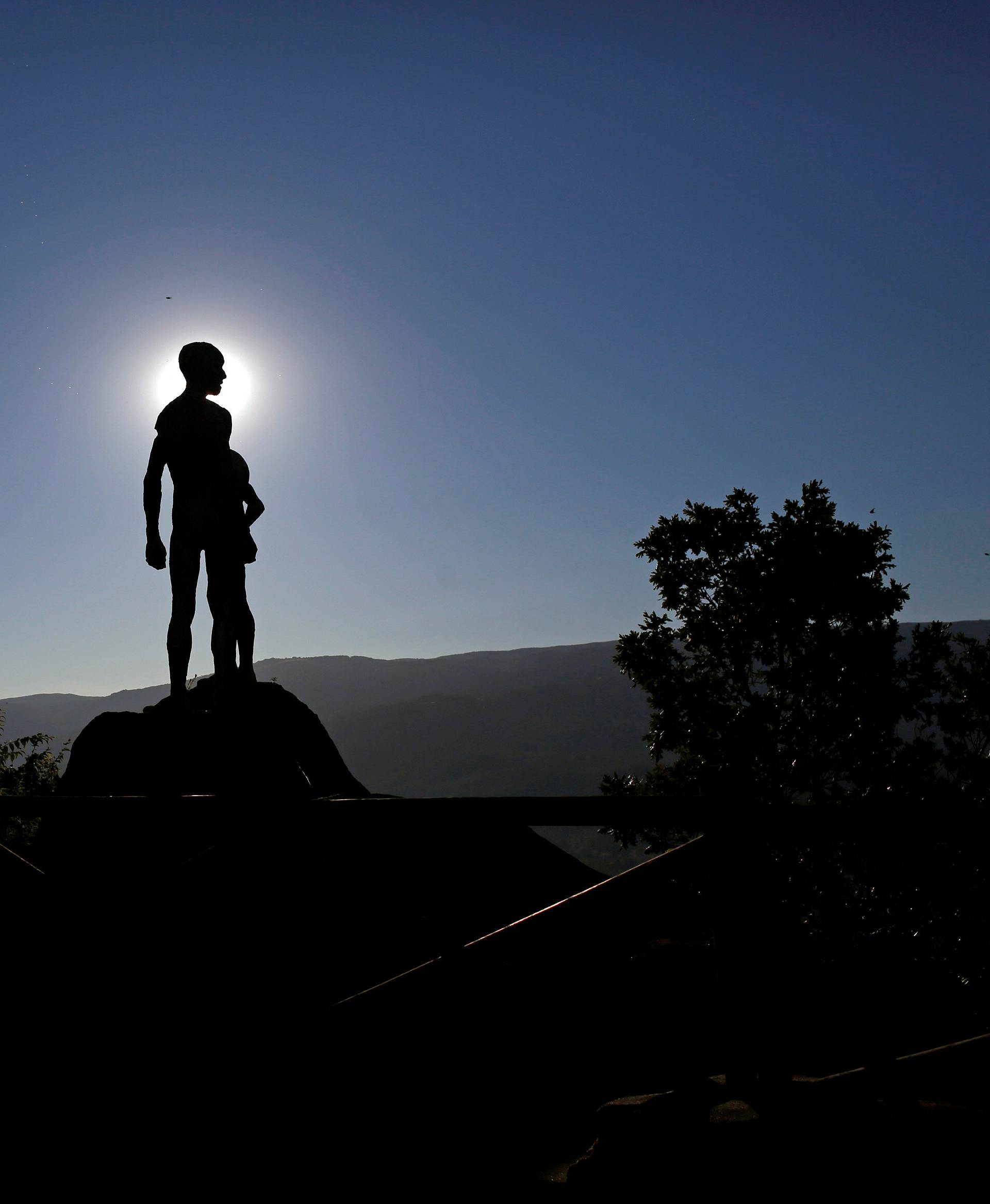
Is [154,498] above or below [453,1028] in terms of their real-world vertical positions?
above

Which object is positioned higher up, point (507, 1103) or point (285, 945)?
point (285, 945)

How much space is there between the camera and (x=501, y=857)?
10.5 metres

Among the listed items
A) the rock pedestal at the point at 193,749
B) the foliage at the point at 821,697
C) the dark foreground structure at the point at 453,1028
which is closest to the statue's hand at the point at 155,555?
the rock pedestal at the point at 193,749

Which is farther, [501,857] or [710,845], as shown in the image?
[501,857]

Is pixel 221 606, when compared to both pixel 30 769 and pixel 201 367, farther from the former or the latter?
pixel 30 769

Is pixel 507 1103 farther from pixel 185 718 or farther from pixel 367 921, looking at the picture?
pixel 185 718

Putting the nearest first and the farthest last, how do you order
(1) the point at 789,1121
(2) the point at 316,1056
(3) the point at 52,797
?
(1) the point at 789,1121
(2) the point at 316,1056
(3) the point at 52,797

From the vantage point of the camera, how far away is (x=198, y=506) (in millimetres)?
9953

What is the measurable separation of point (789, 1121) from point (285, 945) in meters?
4.00

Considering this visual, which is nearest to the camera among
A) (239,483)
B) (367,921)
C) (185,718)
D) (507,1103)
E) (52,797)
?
(52,797)

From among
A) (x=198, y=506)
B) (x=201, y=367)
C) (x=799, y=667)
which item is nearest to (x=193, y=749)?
(x=198, y=506)

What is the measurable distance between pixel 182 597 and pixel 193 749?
1.97 m

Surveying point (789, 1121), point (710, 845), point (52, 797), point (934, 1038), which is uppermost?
point (52, 797)

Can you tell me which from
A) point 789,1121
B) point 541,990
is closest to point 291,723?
point 541,990
